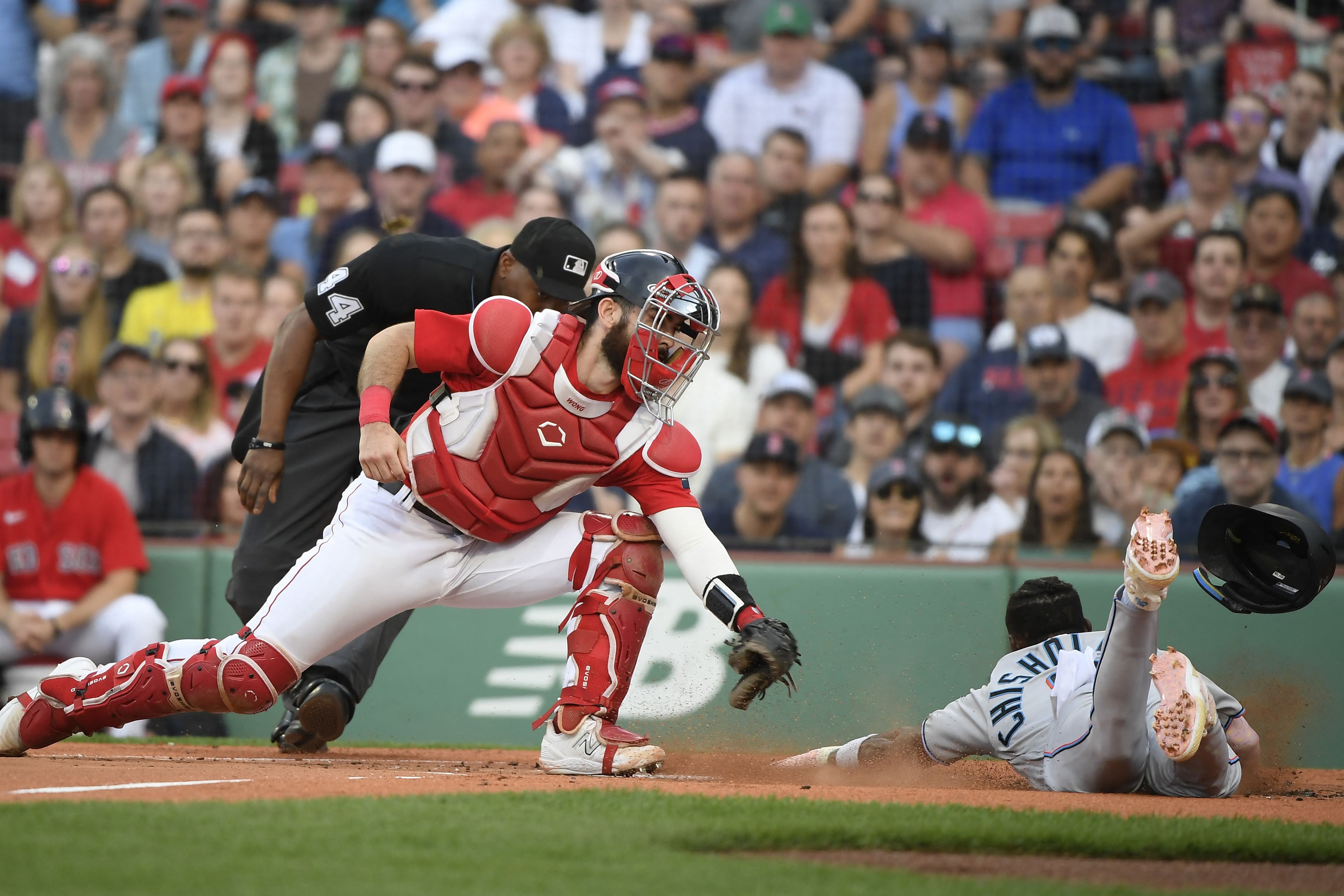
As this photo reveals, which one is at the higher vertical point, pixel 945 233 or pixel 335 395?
pixel 945 233

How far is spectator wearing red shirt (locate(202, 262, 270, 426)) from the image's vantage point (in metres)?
9.48

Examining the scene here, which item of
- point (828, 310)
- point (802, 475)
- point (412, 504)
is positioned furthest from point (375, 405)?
point (828, 310)

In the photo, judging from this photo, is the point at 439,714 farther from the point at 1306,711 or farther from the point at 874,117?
the point at 874,117

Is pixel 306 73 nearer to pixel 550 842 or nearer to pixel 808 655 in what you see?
pixel 808 655

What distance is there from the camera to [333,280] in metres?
5.39

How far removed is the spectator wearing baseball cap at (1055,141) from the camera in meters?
9.59

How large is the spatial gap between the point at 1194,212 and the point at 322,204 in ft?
18.7

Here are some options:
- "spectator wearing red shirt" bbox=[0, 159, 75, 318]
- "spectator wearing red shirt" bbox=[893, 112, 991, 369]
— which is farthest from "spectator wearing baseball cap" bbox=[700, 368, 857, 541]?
"spectator wearing red shirt" bbox=[0, 159, 75, 318]

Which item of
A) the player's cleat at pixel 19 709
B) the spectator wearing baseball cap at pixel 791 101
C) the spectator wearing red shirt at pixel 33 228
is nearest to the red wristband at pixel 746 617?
the player's cleat at pixel 19 709

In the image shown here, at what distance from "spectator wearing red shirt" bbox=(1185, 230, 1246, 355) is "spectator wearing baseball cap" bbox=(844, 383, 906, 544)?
70.1 inches

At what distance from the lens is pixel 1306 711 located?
6.82 m

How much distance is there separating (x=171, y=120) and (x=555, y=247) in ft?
21.4

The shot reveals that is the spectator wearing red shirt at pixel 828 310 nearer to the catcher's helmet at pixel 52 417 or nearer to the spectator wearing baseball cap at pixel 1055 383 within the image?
the spectator wearing baseball cap at pixel 1055 383

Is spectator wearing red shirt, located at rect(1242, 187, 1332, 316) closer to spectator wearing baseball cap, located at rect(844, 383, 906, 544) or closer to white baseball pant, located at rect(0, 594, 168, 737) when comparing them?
spectator wearing baseball cap, located at rect(844, 383, 906, 544)
